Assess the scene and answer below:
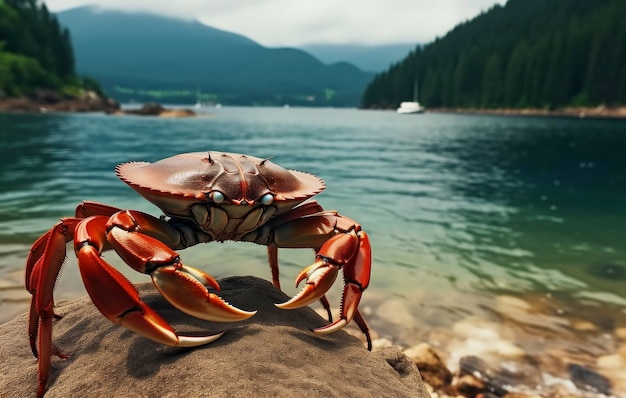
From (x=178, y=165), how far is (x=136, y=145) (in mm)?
32551

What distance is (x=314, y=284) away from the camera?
113 inches

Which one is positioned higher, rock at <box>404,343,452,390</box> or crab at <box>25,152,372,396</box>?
crab at <box>25,152,372,396</box>

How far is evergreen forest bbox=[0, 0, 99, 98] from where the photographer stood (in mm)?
75938

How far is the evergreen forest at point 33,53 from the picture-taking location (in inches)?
2990

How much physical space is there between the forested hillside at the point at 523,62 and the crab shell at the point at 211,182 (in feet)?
308

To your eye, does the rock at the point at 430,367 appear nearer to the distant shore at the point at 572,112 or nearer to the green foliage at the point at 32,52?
the green foliage at the point at 32,52

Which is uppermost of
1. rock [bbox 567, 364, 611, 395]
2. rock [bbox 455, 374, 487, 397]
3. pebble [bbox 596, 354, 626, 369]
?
rock [bbox 455, 374, 487, 397]

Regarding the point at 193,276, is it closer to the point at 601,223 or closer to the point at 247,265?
the point at 247,265

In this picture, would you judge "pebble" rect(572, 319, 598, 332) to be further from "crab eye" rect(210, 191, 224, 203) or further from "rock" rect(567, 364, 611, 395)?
"crab eye" rect(210, 191, 224, 203)

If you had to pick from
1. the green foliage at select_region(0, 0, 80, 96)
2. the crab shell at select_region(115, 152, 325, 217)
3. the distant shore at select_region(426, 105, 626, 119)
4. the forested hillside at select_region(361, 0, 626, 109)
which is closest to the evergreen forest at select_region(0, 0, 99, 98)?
the green foliage at select_region(0, 0, 80, 96)

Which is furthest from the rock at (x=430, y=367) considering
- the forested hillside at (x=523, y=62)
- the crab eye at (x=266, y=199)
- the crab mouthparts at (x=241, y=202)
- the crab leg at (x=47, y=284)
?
the forested hillside at (x=523, y=62)

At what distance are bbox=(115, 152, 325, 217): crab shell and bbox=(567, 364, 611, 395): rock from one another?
168 inches

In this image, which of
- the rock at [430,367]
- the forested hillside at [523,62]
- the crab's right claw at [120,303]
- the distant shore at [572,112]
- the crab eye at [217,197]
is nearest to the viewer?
the crab's right claw at [120,303]

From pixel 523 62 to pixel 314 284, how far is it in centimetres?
11180
